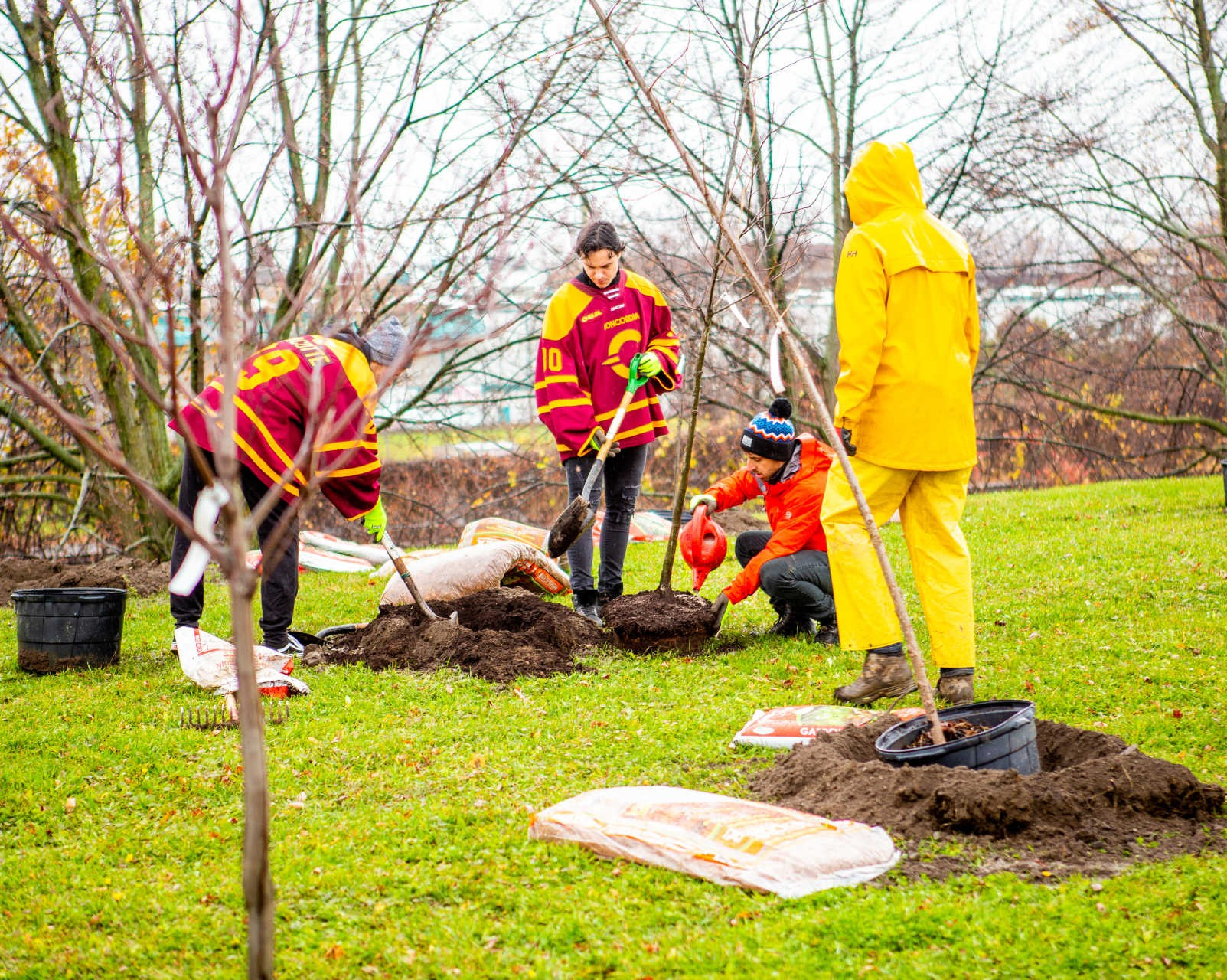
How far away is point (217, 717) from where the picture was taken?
4.44 metres

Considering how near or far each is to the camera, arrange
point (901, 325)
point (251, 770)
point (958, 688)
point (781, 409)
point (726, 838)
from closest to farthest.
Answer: point (251, 770), point (726, 838), point (901, 325), point (958, 688), point (781, 409)

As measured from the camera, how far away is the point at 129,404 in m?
9.39

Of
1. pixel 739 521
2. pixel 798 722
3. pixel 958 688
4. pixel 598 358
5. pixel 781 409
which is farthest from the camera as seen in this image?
pixel 739 521

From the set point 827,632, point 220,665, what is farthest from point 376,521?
point 827,632

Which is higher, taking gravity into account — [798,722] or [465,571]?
[465,571]

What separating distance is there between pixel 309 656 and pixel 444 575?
123 cm

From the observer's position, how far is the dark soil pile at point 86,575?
7.75 meters

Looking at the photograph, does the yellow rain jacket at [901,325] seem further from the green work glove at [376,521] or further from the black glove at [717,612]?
the green work glove at [376,521]

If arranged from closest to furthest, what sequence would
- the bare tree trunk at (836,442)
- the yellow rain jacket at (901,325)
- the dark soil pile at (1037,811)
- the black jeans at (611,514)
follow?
the dark soil pile at (1037,811)
the bare tree trunk at (836,442)
the yellow rain jacket at (901,325)
the black jeans at (611,514)

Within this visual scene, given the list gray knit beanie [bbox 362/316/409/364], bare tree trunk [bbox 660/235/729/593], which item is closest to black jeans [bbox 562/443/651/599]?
bare tree trunk [bbox 660/235/729/593]

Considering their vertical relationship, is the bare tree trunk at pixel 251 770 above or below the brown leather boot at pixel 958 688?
above

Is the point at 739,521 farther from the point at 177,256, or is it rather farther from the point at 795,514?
the point at 177,256

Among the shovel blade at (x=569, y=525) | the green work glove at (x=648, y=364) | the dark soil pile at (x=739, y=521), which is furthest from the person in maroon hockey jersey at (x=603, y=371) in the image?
the dark soil pile at (x=739, y=521)

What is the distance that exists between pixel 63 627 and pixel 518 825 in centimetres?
318
